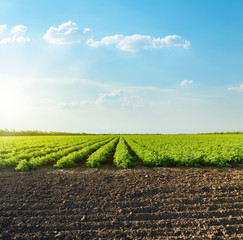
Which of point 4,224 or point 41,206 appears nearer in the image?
point 4,224

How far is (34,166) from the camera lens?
13.5 m

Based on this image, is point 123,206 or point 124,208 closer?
point 124,208

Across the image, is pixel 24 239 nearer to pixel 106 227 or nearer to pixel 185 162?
pixel 106 227

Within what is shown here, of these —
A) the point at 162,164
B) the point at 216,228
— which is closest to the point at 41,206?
the point at 216,228

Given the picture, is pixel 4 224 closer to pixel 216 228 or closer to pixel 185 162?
pixel 216 228

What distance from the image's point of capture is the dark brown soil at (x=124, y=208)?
5590 mm

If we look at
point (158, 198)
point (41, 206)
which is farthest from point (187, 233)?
point (41, 206)

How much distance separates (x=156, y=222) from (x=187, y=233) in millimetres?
915

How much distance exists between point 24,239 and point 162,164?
9588mm

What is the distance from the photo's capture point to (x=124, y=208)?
22.4ft

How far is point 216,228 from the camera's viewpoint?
5.70 metres

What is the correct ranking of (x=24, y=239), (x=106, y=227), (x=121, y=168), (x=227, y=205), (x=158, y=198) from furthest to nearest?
(x=121, y=168) < (x=158, y=198) < (x=227, y=205) < (x=106, y=227) < (x=24, y=239)

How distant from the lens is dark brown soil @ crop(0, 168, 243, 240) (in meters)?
5.59

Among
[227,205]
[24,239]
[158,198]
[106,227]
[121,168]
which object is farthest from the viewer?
[121,168]
